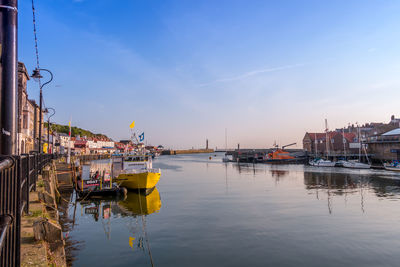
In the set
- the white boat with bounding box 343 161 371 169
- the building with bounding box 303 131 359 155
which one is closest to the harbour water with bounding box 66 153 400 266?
the white boat with bounding box 343 161 371 169

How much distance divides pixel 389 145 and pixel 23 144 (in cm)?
8375

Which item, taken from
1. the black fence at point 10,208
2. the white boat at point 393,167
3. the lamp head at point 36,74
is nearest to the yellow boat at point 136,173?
the lamp head at point 36,74

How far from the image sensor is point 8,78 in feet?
18.0

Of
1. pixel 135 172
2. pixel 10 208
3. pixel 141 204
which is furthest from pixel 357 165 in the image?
pixel 10 208

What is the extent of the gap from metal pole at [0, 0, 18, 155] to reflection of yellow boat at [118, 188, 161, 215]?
1610 centimetres

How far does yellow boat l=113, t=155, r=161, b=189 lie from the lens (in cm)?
2856

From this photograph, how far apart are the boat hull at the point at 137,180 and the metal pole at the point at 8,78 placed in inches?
915

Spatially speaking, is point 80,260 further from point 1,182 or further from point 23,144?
point 23,144

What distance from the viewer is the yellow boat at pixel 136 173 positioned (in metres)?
28.6

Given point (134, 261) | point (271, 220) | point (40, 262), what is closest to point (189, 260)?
point (134, 261)

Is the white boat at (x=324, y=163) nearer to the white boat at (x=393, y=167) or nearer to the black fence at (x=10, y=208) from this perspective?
the white boat at (x=393, y=167)

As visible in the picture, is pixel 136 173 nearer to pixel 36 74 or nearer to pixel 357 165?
pixel 36 74

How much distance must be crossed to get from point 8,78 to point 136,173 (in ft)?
79.0

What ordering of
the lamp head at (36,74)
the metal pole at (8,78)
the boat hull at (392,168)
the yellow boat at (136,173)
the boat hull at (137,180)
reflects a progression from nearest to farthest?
the metal pole at (8,78)
the lamp head at (36,74)
the boat hull at (137,180)
the yellow boat at (136,173)
the boat hull at (392,168)
